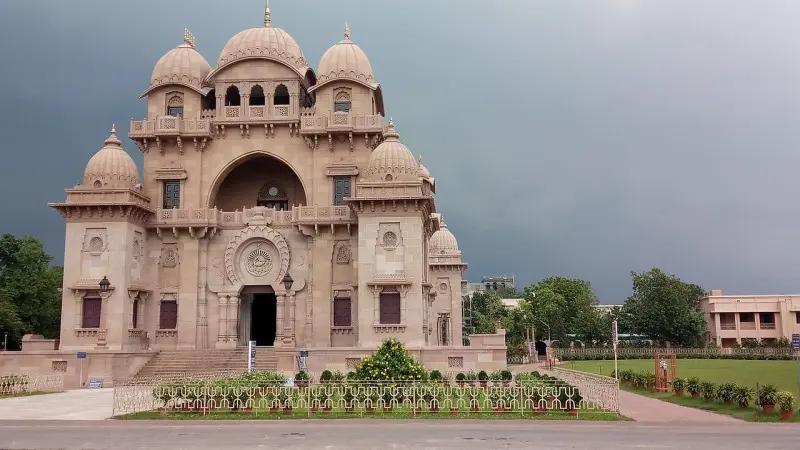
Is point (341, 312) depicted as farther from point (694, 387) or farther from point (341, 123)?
point (694, 387)

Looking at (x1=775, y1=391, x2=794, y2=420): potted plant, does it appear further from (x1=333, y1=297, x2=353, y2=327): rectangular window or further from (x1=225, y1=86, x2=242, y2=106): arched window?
(x1=225, y1=86, x2=242, y2=106): arched window

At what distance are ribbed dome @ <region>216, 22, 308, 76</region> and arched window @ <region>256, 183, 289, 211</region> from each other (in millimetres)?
7085

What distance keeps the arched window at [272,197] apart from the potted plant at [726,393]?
1049 inches

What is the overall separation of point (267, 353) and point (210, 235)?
7867 mm

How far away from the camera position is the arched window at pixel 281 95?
41.0 metres

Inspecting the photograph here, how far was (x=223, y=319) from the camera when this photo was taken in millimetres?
38281

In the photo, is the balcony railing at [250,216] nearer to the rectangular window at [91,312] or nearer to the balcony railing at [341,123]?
the balcony railing at [341,123]

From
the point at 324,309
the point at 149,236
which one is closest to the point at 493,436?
the point at 324,309

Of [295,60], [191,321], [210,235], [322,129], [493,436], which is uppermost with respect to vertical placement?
[295,60]

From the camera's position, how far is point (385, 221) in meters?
35.2

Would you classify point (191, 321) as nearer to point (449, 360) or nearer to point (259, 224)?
point (259, 224)

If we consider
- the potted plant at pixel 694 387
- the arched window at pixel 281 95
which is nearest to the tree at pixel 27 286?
the arched window at pixel 281 95

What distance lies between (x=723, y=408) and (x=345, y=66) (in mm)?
26638

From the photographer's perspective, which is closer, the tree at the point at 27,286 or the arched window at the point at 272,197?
the arched window at the point at 272,197
